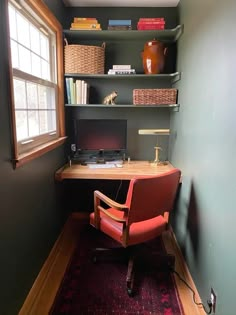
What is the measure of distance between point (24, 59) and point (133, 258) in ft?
5.65

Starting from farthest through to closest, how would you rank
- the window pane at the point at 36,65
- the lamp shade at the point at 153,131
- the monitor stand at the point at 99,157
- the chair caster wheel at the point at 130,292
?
the monitor stand at the point at 99,157 < the lamp shade at the point at 153,131 < the window pane at the point at 36,65 < the chair caster wheel at the point at 130,292

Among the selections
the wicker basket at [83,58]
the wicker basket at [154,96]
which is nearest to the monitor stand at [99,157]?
the wicker basket at [154,96]

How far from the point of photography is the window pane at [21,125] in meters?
1.64

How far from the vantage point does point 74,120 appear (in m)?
2.63

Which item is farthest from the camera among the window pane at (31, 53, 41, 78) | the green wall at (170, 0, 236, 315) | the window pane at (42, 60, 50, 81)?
the window pane at (42, 60, 50, 81)

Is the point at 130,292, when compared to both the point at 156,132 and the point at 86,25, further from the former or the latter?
the point at 86,25

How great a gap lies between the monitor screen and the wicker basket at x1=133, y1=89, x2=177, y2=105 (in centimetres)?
29

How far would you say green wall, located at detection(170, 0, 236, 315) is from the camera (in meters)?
1.23

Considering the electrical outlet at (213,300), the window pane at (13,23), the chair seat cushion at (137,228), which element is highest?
the window pane at (13,23)

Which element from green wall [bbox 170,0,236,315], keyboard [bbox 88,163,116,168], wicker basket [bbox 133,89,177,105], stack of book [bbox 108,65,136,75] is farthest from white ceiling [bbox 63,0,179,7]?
keyboard [bbox 88,163,116,168]

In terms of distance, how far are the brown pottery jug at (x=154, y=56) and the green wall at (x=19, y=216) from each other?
1.33 meters

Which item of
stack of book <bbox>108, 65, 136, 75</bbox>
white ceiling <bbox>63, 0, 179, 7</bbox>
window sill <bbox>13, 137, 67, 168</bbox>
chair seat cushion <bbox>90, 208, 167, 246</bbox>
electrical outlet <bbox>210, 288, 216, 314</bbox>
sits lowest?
electrical outlet <bbox>210, 288, 216, 314</bbox>

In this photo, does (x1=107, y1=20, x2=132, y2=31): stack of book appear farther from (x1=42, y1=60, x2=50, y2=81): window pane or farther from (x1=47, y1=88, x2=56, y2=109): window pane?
(x1=47, y1=88, x2=56, y2=109): window pane

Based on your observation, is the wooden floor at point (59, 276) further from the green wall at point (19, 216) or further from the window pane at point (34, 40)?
the window pane at point (34, 40)
